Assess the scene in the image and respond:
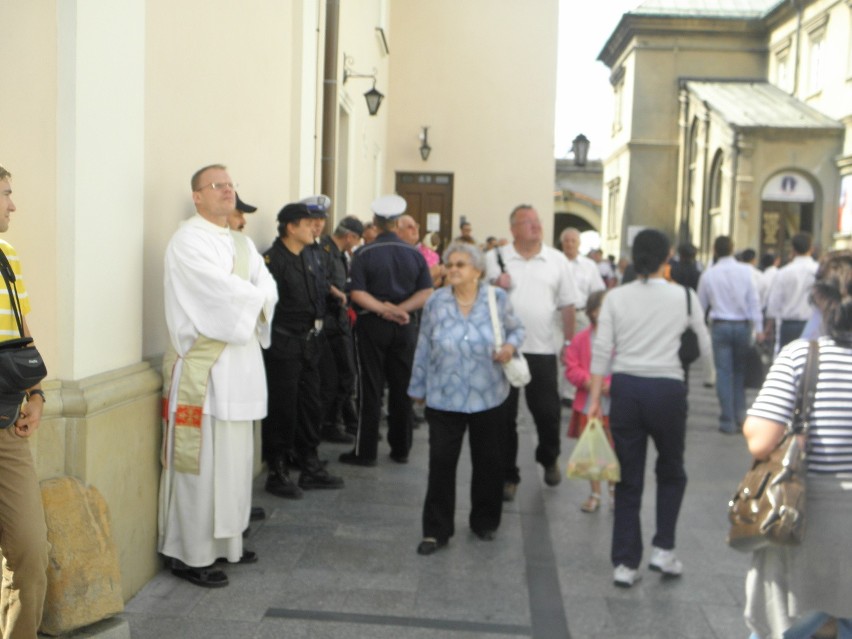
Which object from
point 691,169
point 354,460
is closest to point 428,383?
point 354,460

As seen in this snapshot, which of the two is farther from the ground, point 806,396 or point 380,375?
point 806,396

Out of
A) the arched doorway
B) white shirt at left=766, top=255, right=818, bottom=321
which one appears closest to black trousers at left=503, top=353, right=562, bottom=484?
white shirt at left=766, top=255, right=818, bottom=321

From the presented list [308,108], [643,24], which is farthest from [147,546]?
[643,24]

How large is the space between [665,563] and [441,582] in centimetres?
120

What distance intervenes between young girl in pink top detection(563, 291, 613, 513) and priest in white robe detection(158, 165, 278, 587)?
2.41 metres

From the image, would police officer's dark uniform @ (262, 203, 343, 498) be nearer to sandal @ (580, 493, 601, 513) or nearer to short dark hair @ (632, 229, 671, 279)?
sandal @ (580, 493, 601, 513)

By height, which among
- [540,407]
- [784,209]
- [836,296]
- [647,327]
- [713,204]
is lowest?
[540,407]

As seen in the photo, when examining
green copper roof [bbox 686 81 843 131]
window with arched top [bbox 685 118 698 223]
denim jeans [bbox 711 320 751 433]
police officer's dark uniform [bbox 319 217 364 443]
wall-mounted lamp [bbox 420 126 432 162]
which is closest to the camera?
police officer's dark uniform [bbox 319 217 364 443]

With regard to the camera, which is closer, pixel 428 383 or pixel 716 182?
pixel 428 383

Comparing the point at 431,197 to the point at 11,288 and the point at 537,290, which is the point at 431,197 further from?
the point at 11,288

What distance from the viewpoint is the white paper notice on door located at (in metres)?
21.0

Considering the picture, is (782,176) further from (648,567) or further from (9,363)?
(9,363)

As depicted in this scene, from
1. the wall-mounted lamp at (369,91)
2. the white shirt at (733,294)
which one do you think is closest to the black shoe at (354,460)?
the white shirt at (733,294)

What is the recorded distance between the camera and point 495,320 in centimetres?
580
